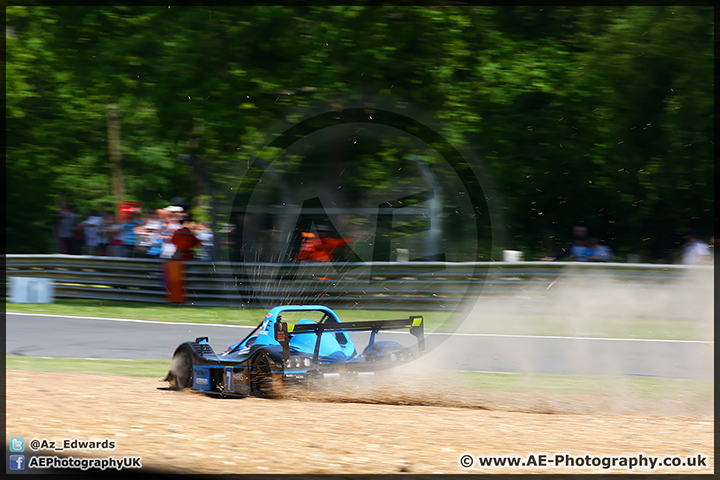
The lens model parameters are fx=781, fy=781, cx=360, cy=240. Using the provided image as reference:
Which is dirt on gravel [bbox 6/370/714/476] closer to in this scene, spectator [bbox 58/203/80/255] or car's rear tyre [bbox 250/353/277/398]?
car's rear tyre [bbox 250/353/277/398]

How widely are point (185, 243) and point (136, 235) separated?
181 centimetres

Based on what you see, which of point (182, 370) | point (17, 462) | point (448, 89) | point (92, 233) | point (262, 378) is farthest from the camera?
point (92, 233)

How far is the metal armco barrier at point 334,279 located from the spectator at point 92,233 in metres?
1.63

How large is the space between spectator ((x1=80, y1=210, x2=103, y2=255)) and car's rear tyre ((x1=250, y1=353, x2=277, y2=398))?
32.6 feet

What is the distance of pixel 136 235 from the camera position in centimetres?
1529

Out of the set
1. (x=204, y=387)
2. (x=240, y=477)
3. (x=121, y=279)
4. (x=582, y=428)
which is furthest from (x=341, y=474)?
(x=121, y=279)

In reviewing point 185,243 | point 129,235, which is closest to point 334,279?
point 185,243

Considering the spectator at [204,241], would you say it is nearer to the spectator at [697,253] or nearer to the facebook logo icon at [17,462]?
the spectator at [697,253]

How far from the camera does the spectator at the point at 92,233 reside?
16.0 metres

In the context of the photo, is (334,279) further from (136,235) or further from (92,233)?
(92,233)

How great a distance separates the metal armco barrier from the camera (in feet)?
39.8

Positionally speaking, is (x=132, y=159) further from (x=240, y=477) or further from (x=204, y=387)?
(x=240, y=477)

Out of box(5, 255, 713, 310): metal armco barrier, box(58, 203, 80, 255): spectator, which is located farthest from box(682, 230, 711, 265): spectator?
box(58, 203, 80, 255): spectator

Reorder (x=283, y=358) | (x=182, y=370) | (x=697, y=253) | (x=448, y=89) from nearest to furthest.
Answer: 1. (x=283, y=358)
2. (x=182, y=370)
3. (x=697, y=253)
4. (x=448, y=89)
